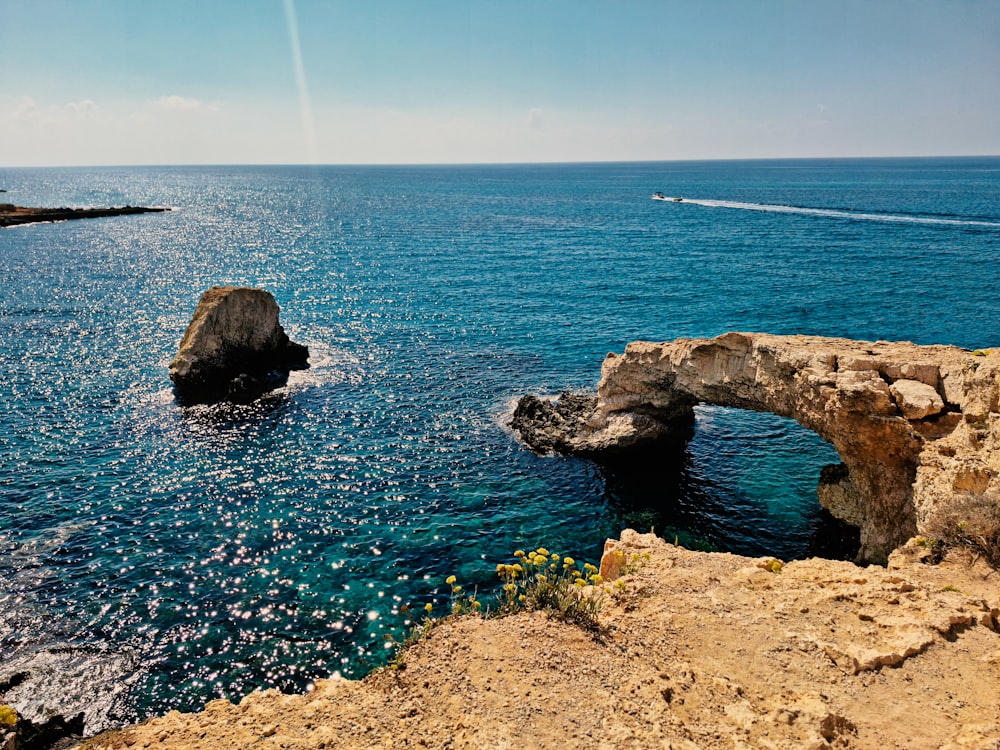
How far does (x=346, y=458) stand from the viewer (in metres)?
31.9

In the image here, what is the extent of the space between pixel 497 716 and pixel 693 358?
20.1 meters

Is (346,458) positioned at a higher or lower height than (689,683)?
lower

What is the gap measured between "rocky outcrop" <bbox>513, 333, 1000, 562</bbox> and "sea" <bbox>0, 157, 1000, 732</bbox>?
3.53m

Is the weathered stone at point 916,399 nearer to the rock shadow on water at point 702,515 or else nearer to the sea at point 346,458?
the rock shadow on water at point 702,515

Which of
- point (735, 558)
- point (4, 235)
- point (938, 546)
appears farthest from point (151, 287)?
point (938, 546)

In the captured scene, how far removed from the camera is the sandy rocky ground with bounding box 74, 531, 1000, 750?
1111 cm

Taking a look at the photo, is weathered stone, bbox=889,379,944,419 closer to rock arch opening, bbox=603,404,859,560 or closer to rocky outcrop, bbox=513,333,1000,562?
rocky outcrop, bbox=513,333,1000,562

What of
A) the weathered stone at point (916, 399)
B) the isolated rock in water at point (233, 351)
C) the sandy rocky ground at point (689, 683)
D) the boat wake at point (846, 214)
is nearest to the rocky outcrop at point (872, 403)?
the weathered stone at point (916, 399)

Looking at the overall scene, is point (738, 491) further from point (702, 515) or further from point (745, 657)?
point (745, 657)

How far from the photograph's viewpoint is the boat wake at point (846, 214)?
103594 millimetres

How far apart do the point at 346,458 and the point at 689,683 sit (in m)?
23.0

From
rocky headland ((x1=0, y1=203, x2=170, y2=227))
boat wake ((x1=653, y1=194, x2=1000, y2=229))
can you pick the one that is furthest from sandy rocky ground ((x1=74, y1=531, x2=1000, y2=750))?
rocky headland ((x1=0, y1=203, x2=170, y2=227))

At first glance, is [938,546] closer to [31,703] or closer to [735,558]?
[735,558]

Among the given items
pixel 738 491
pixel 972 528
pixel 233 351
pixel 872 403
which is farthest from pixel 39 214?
pixel 972 528
